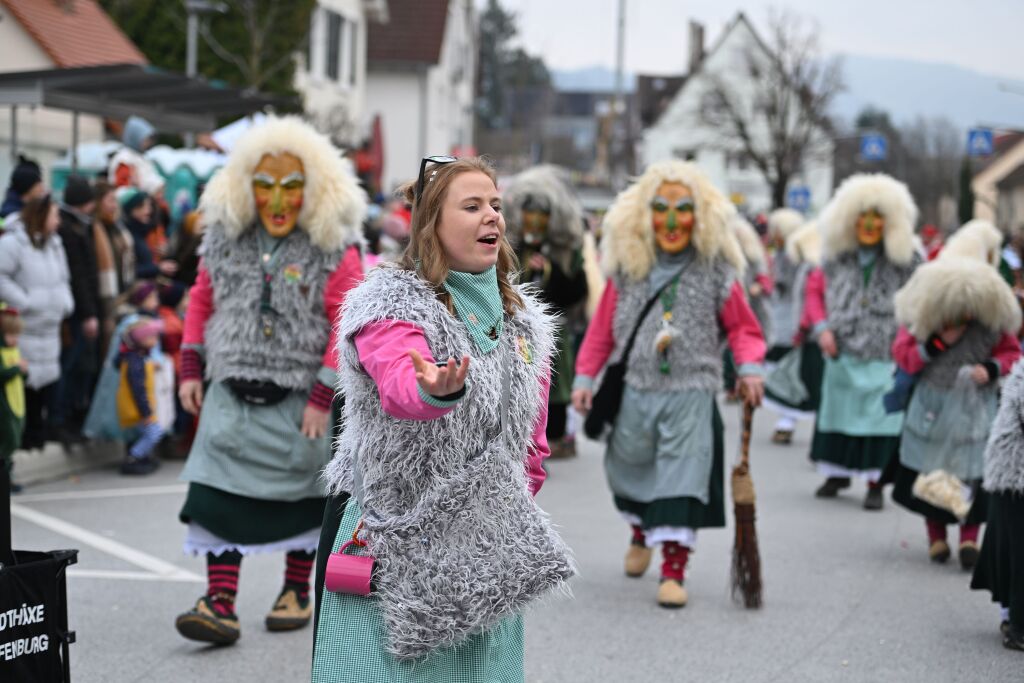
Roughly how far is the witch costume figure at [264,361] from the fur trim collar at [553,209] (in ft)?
15.6

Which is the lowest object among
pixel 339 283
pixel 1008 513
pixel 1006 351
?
pixel 1008 513

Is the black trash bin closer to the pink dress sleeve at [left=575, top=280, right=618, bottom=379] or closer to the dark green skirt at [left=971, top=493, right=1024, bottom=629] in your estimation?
the pink dress sleeve at [left=575, top=280, right=618, bottom=379]

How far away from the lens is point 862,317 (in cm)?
993

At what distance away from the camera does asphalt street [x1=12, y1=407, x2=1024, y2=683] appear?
5906 millimetres

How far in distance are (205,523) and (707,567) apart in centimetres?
323

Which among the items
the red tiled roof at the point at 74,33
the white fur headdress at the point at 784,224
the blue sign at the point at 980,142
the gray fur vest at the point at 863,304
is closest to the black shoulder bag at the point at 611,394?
the gray fur vest at the point at 863,304

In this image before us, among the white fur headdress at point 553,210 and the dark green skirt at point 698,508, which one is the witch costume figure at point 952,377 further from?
the white fur headdress at point 553,210

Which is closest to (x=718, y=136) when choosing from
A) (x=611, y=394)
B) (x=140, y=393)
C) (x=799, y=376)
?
(x=799, y=376)

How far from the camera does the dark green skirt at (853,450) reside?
32.6 feet

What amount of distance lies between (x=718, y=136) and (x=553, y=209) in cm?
5716

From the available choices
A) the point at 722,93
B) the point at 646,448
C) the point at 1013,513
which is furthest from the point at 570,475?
the point at 722,93

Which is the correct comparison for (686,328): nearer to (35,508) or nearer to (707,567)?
(707,567)

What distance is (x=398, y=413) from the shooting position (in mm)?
3520

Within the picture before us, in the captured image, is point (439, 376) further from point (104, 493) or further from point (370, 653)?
point (104, 493)
